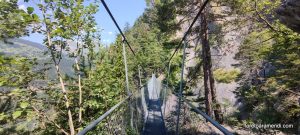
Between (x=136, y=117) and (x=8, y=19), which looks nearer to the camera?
(x=8, y=19)

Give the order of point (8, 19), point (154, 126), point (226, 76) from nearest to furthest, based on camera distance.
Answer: point (8, 19) → point (154, 126) → point (226, 76)

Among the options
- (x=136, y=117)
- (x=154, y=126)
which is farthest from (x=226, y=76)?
(x=136, y=117)

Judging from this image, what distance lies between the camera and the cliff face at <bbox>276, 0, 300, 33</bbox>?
4.16 m

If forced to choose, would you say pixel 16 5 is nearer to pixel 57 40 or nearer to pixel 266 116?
pixel 57 40

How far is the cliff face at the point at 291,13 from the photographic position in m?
4.16

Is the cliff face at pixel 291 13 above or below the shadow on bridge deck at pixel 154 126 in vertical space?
above

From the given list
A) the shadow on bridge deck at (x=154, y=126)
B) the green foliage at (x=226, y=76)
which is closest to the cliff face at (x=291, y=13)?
the shadow on bridge deck at (x=154, y=126)

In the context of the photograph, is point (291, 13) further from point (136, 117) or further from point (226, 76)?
point (226, 76)

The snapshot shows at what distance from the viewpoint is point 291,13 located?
4.33 meters

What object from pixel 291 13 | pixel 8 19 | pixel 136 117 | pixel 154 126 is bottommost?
pixel 154 126

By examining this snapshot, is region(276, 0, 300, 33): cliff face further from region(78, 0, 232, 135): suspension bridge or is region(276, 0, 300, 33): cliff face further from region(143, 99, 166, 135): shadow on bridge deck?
region(143, 99, 166, 135): shadow on bridge deck

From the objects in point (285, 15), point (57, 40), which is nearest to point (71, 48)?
point (57, 40)

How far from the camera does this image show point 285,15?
4.52m

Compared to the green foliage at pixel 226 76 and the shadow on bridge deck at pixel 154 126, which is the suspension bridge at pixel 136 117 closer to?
the shadow on bridge deck at pixel 154 126
